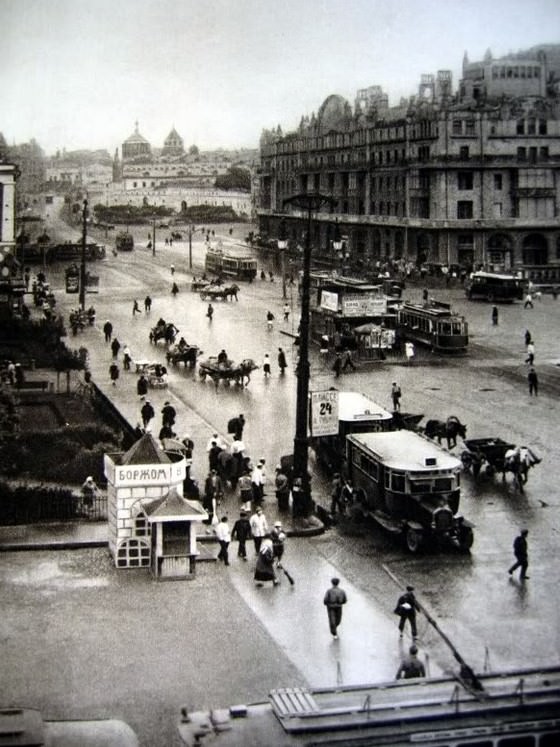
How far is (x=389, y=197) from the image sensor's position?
7094 centimetres

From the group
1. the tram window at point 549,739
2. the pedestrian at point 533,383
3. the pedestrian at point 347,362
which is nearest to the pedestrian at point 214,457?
the pedestrian at point 533,383

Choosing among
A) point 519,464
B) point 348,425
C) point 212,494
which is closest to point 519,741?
point 212,494

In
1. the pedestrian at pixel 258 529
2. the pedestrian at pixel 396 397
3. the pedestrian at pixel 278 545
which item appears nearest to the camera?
the pedestrian at pixel 278 545

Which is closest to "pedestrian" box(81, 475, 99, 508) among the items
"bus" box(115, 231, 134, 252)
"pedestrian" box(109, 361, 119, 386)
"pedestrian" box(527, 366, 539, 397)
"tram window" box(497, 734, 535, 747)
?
"tram window" box(497, 734, 535, 747)

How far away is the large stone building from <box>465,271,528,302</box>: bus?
327 inches

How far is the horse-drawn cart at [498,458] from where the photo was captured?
21.7m

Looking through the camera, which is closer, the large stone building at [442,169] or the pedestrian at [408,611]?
the pedestrian at [408,611]

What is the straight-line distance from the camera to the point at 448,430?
2473 centimetres

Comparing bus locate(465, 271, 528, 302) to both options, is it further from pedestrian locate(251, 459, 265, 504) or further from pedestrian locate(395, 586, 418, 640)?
pedestrian locate(395, 586, 418, 640)

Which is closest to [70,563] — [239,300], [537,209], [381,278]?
[239,300]

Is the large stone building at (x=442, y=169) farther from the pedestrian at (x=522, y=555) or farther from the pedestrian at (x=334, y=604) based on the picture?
the pedestrian at (x=334, y=604)

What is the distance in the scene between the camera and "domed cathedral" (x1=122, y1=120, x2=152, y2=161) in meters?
22.1

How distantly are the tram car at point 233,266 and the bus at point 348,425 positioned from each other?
40522 millimetres

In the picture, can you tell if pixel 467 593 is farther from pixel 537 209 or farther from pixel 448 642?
pixel 537 209
